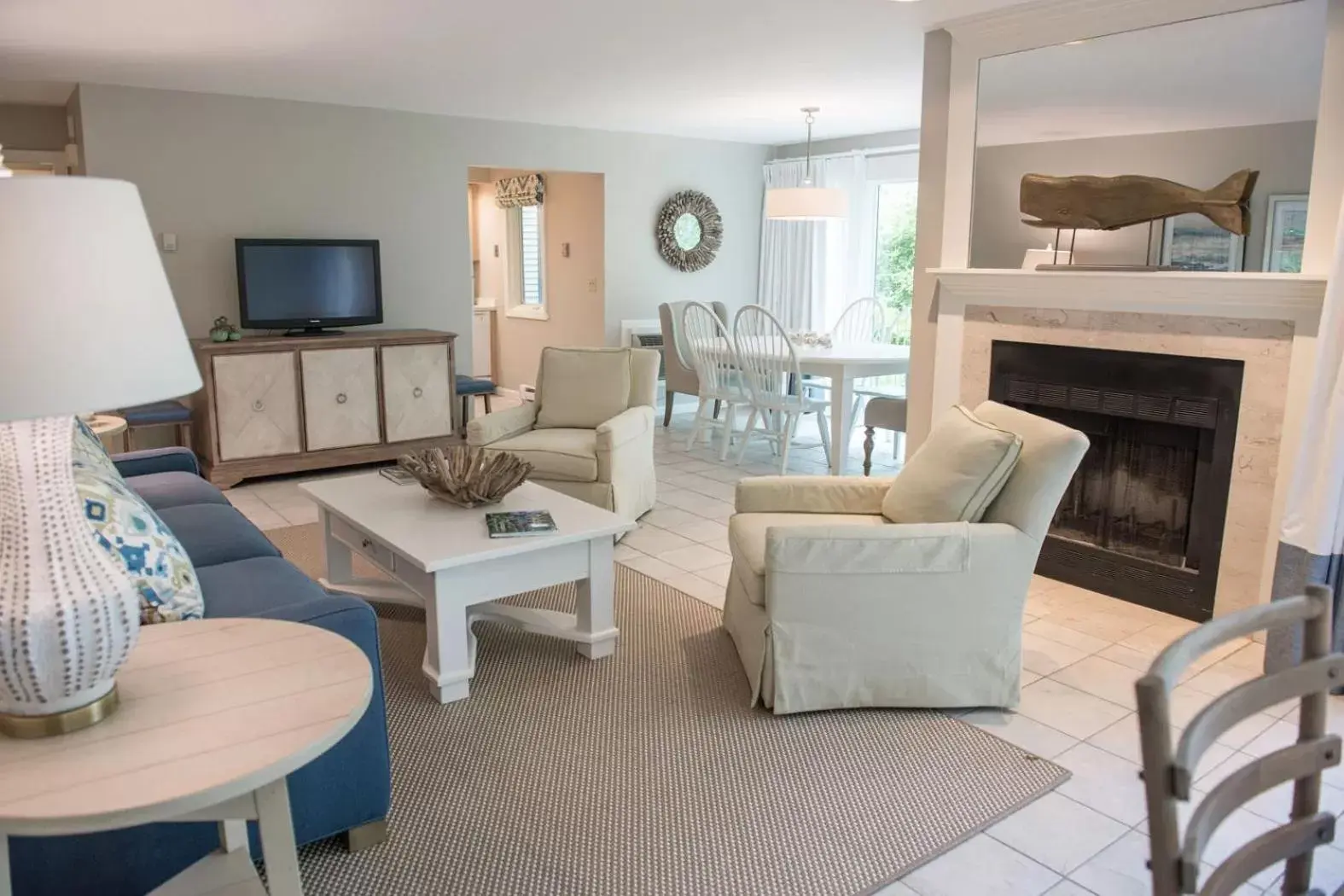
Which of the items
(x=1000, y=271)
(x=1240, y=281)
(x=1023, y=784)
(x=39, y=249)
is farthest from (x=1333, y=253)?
(x=39, y=249)

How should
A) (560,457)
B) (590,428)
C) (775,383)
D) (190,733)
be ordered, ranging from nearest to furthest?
1. (190,733)
2. (560,457)
3. (590,428)
4. (775,383)

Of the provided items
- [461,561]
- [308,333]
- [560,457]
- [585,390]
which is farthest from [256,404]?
[461,561]

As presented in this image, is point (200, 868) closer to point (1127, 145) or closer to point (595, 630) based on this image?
point (595, 630)

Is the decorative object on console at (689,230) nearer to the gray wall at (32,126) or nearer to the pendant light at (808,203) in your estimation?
the pendant light at (808,203)

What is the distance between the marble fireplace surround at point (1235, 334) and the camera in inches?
122

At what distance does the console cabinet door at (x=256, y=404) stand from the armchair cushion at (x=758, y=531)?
10.7ft

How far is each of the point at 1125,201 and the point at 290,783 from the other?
319 centimetres

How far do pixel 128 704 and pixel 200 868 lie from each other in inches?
17.6

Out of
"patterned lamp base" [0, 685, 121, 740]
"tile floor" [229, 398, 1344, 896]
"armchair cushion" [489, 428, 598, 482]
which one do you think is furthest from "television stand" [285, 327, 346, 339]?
"patterned lamp base" [0, 685, 121, 740]

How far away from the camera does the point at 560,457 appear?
4.14 meters

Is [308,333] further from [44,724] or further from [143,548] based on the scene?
[44,724]

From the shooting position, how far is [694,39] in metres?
4.23

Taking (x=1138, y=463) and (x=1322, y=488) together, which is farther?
(x=1138, y=463)

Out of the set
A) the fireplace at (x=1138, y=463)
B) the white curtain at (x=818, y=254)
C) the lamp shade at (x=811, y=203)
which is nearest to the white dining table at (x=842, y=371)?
A: the lamp shade at (x=811, y=203)
